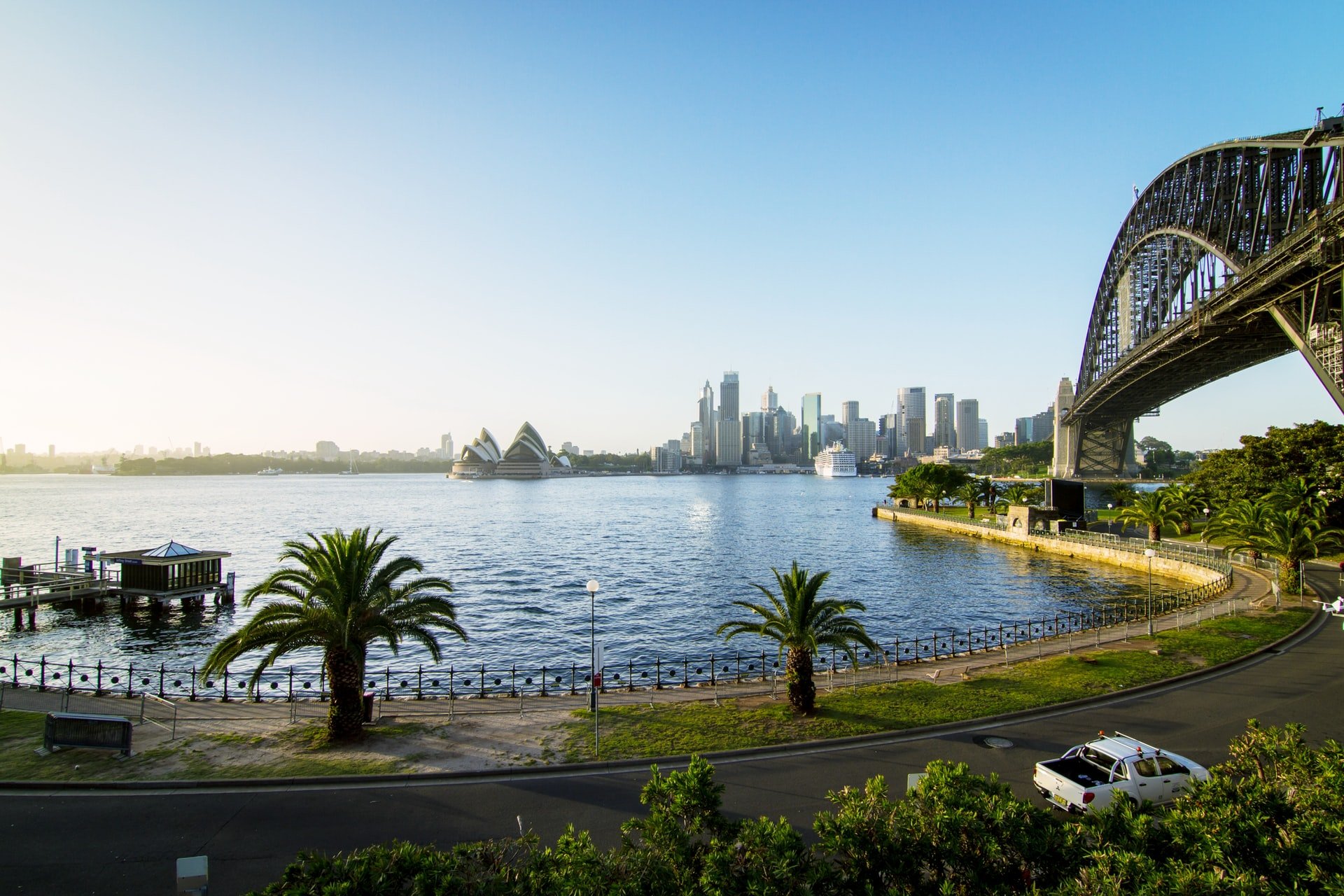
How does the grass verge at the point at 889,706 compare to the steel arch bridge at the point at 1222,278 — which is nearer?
the grass verge at the point at 889,706

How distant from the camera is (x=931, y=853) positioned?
26.5ft

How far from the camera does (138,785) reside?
1358 cm

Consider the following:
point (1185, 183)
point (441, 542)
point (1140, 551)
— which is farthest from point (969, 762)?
point (1185, 183)

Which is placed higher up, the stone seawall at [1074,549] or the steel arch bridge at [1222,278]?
the steel arch bridge at [1222,278]

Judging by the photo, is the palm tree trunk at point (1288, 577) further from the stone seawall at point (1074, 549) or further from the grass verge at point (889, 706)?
the grass verge at point (889, 706)

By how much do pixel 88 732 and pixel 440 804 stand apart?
29.1 feet

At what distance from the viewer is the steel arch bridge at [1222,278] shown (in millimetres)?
39938

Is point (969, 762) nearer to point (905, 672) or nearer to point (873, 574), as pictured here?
point (905, 672)

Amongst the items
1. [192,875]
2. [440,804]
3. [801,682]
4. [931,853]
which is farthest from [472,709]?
[931,853]

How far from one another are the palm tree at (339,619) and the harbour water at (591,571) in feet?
49.8

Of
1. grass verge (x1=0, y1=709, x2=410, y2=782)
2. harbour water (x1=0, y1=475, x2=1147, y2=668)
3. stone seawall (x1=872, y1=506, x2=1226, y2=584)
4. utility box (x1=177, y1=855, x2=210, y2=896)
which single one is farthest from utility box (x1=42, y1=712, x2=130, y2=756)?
stone seawall (x1=872, y1=506, x2=1226, y2=584)

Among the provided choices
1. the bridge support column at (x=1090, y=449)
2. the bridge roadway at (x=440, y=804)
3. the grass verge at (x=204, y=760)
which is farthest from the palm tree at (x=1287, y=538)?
the bridge support column at (x=1090, y=449)

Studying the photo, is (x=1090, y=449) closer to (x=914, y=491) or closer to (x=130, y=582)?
(x=914, y=491)

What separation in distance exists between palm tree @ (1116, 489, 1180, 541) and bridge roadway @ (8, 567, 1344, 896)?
47.5 meters
